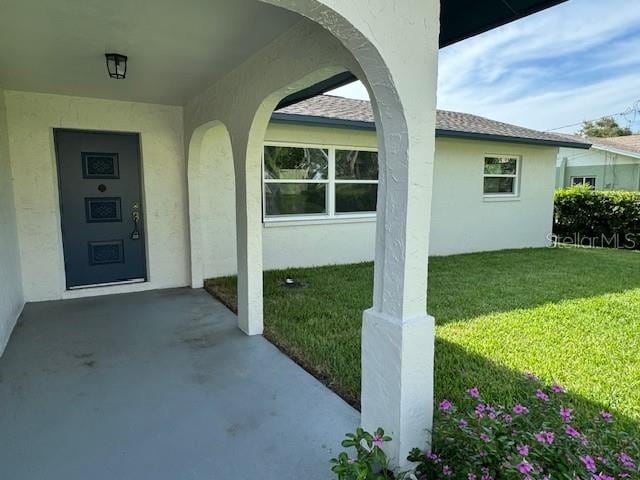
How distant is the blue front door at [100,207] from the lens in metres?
5.59

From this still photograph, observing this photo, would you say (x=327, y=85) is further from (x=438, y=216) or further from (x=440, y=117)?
(x=440, y=117)

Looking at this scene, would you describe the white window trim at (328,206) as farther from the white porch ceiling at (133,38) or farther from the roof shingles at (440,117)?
the white porch ceiling at (133,38)

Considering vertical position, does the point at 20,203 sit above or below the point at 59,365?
above

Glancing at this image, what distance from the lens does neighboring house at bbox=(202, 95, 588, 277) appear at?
6980mm

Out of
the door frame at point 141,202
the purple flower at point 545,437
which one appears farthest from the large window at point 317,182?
the purple flower at point 545,437

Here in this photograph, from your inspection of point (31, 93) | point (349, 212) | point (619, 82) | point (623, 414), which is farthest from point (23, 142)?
point (619, 82)

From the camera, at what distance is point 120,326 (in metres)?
4.50

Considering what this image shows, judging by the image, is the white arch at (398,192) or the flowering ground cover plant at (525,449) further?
the white arch at (398,192)

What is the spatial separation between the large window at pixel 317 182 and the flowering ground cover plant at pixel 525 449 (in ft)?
18.7

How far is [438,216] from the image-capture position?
917 centimetres

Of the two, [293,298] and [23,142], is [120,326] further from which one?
[23,142]

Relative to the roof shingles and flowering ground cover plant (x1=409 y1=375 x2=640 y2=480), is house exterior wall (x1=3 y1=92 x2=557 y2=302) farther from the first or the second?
flowering ground cover plant (x1=409 y1=375 x2=640 y2=480)

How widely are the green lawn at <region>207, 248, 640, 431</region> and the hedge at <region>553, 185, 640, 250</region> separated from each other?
4.71 meters

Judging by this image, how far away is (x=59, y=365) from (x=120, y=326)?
978 mm
